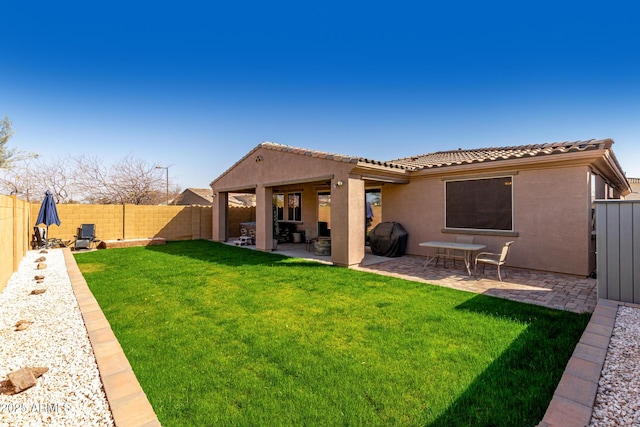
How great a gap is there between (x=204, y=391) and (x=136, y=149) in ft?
110

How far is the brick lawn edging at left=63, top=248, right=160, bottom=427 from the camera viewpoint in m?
2.52

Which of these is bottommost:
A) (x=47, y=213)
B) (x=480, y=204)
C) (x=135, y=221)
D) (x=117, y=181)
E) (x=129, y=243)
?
(x=129, y=243)

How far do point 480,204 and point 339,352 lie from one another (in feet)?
27.4

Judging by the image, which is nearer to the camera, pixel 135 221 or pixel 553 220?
pixel 553 220

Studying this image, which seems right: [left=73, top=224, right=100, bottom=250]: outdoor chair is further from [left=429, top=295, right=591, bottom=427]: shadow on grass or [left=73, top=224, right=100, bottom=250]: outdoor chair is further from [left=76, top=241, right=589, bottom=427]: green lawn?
[left=429, top=295, right=591, bottom=427]: shadow on grass

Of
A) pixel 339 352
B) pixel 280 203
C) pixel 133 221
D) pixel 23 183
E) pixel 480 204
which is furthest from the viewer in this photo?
pixel 23 183

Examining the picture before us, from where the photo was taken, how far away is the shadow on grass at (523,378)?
104 inches

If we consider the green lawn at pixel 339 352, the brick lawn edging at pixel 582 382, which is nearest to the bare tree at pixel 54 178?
the green lawn at pixel 339 352

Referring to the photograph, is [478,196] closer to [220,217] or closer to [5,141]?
[220,217]

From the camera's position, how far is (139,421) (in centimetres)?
248

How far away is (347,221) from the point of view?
982 centimetres

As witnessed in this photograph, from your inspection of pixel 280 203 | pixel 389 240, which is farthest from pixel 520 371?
pixel 280 203

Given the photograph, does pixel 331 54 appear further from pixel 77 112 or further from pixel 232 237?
pixel 77 112

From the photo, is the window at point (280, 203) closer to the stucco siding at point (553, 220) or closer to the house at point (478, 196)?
the house at point (478, 196)
